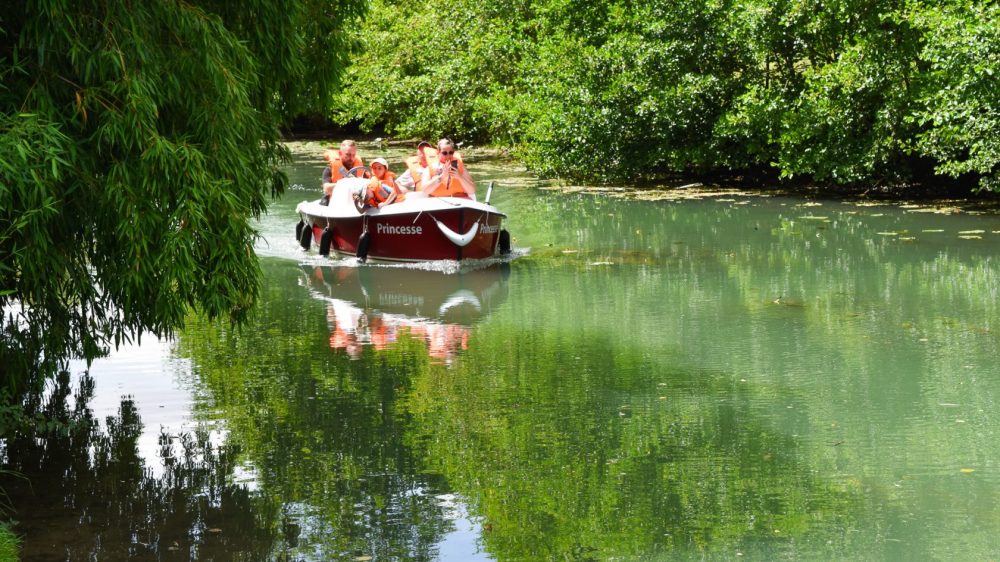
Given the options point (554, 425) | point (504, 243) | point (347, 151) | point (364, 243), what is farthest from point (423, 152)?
point (554, 425)

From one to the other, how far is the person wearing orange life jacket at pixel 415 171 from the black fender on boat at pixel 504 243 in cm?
143

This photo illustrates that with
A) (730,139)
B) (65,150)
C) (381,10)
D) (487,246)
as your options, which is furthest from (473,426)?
(381,10)

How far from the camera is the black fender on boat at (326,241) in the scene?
2006cm

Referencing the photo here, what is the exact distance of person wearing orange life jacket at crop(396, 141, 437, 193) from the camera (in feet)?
64.0

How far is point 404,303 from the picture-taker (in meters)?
15.7

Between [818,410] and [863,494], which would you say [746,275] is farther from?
[863,494]

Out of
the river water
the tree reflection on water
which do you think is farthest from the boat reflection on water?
the tree reflection on water

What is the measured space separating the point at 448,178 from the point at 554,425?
9.60m

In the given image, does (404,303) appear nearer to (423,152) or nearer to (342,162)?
(423,152)

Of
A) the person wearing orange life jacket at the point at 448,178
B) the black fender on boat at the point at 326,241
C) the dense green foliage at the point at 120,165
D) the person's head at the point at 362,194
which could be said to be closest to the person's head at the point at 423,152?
the person wearing orange life jacket at the point at 448,178

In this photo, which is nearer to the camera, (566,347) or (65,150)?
(65,150)

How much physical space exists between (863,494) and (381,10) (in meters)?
38.7

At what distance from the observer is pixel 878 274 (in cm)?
1655

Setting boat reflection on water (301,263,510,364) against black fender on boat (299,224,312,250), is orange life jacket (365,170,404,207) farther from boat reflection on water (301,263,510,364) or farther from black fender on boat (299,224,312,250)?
black fender on boat (299,224,312,250)
